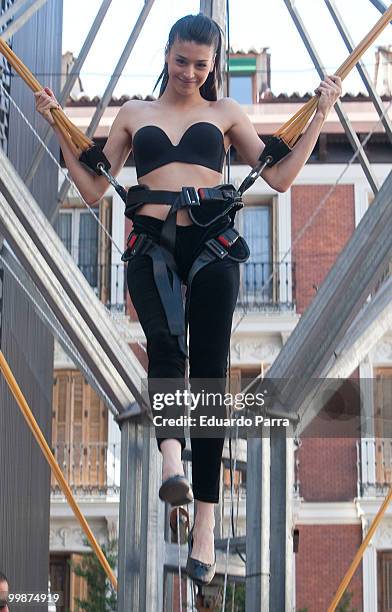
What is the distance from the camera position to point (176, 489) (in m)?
4.67

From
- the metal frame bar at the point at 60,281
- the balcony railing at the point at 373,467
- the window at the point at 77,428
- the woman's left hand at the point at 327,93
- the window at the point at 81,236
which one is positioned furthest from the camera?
the window at the point at 81,236

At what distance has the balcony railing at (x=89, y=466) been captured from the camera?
20031mm

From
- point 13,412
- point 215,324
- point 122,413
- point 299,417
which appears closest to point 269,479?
point 299,417

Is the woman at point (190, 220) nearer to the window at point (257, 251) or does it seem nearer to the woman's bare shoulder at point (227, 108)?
the woman's bare shoulder at point (227, 108)

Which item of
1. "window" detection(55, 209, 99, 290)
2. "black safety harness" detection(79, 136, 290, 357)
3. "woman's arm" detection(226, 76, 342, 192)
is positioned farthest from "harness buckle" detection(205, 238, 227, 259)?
"window" detection(55, 209, 99, 290)

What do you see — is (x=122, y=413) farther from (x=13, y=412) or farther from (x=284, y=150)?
(x=13, y=412)

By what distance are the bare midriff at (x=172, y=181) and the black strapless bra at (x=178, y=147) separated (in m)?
0.02

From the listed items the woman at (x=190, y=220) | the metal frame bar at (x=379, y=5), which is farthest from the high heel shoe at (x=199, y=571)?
the metal frame bar at (x=379, y=5)

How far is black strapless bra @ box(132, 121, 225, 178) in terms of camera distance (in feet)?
16.8

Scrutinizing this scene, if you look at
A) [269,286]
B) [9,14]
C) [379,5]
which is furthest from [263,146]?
[269,286]

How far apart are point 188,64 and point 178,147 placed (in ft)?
0.94

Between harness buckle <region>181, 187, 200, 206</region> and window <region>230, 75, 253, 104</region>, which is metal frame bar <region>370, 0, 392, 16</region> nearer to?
harness buckle <region>181, 187, 200, 206</region>

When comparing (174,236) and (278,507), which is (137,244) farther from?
(278,507)

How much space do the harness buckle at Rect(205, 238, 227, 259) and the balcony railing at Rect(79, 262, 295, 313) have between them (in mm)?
15359
